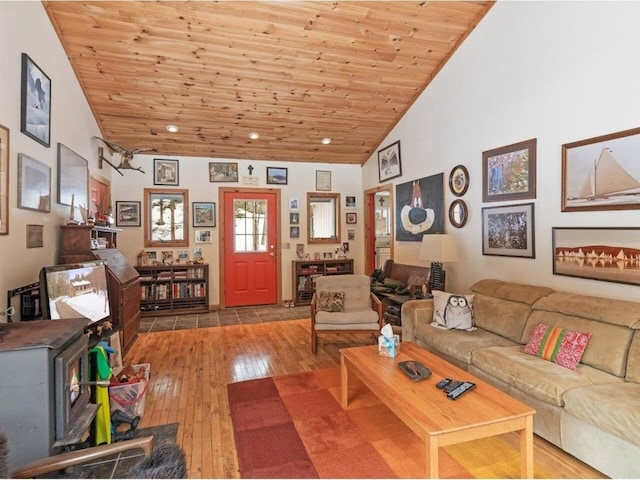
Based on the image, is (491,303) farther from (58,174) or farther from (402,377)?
(58,174)

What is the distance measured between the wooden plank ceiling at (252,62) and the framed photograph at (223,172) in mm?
575

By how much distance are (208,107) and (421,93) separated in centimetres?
287

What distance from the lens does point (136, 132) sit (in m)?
4.95

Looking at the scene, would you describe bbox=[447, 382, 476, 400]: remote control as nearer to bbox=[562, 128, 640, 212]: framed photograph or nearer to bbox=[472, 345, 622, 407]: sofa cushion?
bbox=[472, 345, 622, 407]: sofa cushion

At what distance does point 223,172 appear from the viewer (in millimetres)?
6035

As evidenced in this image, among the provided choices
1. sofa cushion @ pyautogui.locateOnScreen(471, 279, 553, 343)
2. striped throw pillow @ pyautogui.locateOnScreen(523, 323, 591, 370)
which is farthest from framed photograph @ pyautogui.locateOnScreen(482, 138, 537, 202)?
striped throw pillow @ pyautogui.locateOnScreen(523, 323, 591, 370)

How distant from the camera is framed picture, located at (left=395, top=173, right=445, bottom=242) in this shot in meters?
→ 4.51

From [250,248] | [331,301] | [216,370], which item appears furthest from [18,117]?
[250,248]

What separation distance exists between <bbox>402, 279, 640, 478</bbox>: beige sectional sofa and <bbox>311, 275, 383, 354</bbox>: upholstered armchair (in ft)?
2.17

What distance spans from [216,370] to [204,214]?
10.9 ft

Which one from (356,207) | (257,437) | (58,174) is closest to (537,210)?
(257,437)

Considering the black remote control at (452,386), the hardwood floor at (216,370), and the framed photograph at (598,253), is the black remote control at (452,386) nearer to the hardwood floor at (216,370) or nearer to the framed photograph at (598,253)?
the hardwood floor at (216,370)

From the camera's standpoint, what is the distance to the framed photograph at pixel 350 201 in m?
6.71

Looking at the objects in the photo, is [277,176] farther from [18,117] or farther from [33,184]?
[18,117]
